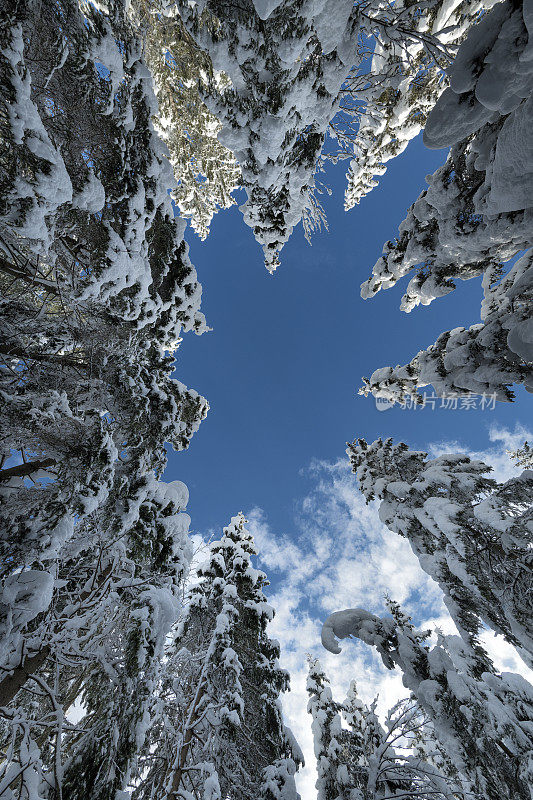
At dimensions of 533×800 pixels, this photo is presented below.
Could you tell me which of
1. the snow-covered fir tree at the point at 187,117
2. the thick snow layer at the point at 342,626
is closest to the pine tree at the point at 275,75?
the snow-covered fir tree at the point at 187,117

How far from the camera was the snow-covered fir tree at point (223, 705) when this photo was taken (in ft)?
17.9

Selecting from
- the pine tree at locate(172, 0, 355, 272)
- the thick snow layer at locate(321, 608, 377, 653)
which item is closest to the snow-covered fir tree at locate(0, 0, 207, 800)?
the pine tree at locate(172, 0, 355, 272)

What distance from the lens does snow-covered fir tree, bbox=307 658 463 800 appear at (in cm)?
519

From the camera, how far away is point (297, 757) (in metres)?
6.98

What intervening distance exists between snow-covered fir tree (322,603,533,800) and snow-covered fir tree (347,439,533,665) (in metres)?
0.79

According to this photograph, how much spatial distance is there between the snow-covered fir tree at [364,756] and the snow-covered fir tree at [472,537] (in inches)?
95.1

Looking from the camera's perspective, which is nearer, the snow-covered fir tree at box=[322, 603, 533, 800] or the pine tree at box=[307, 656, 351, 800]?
the snow-covered fir tree at box=[322, 603, 533, 800]

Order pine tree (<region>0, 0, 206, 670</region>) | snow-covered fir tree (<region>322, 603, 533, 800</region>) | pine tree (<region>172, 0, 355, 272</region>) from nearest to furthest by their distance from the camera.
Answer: pine tree (<region>0, 0, 206, 670</region>)
pine tree (<region>172, 0, 355, 272</region>)
snow-covered fir tree (<region>322, 603, 533, 800</region>)

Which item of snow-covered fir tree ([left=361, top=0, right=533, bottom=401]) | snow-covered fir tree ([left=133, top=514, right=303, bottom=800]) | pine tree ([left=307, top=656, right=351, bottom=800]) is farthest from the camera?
pine tree ([left=307, top=656, right=351, bottom=800])

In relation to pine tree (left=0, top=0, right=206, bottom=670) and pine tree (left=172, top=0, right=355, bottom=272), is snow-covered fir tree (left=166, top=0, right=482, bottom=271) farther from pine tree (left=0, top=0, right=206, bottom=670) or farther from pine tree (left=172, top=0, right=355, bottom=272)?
pine tree (left=0, top=0, right=206, bottom=670)

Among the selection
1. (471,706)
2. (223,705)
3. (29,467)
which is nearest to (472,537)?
(471,706)

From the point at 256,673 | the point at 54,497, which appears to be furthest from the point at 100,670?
the point at 256,673

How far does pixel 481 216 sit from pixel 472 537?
5.93 m

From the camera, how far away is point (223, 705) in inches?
242
